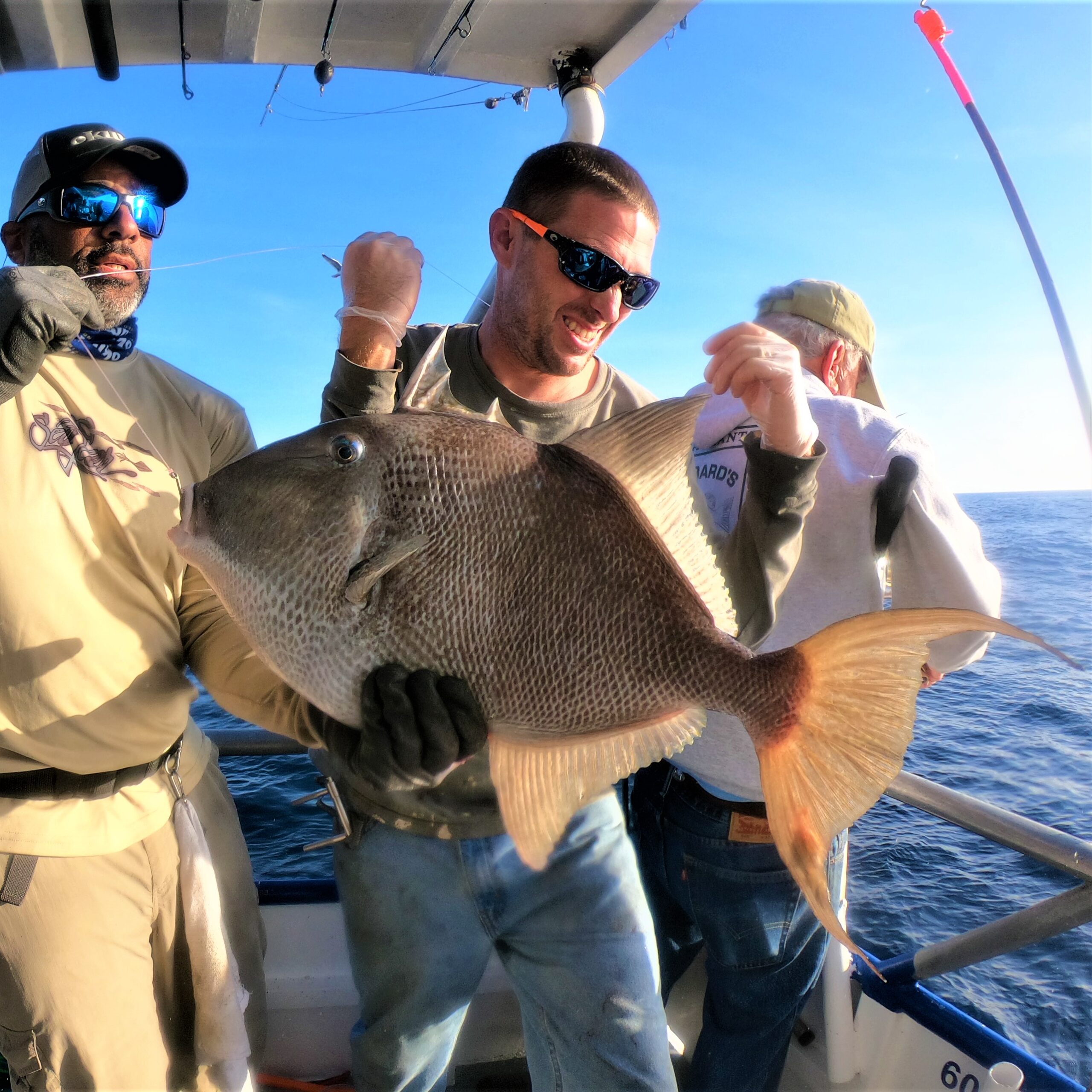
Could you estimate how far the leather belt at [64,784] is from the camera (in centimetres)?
161

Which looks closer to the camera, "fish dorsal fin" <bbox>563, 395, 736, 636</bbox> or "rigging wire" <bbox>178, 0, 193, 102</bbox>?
"fish dorsal fin" <bbox>563, 395, 736, 636</bbox>

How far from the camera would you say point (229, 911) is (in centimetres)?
206

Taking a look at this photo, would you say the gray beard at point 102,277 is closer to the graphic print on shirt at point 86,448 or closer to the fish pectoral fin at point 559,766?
the graphic print on shirt at point 86,448

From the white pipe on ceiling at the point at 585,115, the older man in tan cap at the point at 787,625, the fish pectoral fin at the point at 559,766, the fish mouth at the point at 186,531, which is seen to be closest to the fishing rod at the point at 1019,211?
the older man in tan cap at the point at 787,625

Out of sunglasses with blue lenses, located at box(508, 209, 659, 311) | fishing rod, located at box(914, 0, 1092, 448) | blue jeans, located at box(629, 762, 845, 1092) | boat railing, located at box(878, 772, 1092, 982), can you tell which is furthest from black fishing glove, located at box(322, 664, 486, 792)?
fishing rod, located at box(914, 0, 1092, 448)

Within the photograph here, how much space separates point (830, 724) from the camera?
1.19 metres

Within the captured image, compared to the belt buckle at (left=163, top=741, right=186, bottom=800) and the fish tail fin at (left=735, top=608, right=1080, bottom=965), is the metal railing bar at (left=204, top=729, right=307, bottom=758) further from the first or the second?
the fish tail fin at (left=735, top=608, right=1080, bottom=965)

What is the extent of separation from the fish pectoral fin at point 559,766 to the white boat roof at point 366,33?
3.41 meters

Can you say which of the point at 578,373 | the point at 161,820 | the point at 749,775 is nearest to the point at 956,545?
the point at 749,775

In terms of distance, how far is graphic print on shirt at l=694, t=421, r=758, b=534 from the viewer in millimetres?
1929

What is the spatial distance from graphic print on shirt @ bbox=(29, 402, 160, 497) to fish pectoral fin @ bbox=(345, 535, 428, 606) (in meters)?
0.98

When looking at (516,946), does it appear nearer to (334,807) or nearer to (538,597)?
(334,807)

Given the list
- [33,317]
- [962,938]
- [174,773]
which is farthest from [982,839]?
[33,317]

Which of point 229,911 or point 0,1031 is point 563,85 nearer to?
point 229,911
